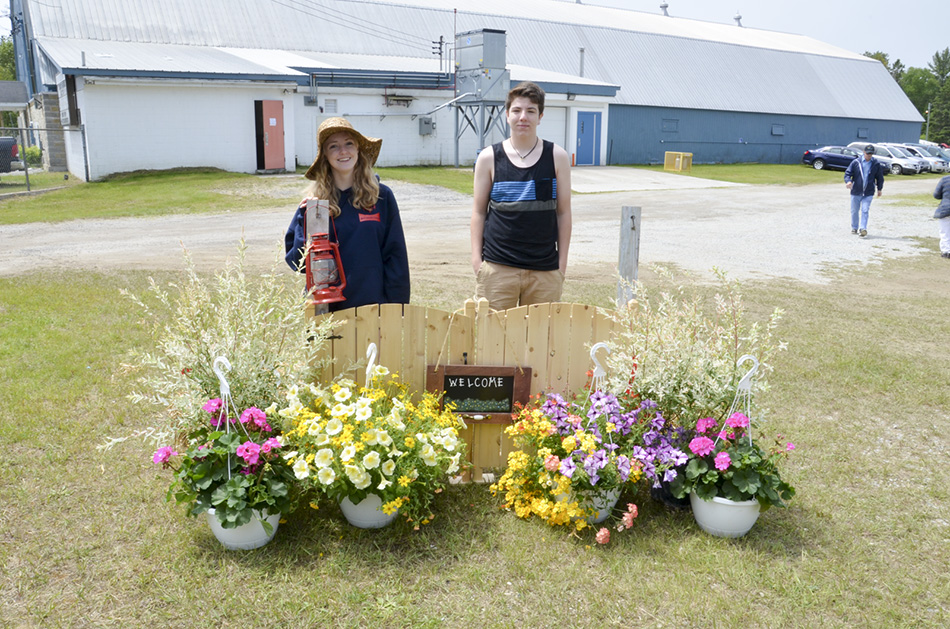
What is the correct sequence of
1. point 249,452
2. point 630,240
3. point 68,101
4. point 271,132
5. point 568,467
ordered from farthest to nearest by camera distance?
point 271,132 → point 68,101 → point 630,240 → point 568,467 → point 249,452

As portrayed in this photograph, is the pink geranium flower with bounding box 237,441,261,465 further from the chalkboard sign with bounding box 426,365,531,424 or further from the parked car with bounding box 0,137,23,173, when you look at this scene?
the parked car with bounding box 0,137,23,173

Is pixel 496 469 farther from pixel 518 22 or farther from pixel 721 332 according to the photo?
pixel 518 22

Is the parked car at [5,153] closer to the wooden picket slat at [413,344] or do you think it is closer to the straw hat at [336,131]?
the straw hat at [336,131]

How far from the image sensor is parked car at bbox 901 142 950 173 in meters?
39.3

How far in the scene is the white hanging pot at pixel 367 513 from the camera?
364 cm

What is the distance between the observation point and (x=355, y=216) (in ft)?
13.8

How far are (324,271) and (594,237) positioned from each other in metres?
10.8

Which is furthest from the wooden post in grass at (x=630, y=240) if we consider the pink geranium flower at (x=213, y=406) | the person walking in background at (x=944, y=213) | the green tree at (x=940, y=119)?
the green tree at (x=940, y=119)

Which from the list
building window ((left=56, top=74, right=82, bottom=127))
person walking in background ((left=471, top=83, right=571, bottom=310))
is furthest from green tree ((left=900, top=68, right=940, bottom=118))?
person walking in background ((left=471, top=83, right=571, bottom=310))

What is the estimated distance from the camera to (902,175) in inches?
1489

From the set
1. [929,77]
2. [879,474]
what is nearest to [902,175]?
[879,474]

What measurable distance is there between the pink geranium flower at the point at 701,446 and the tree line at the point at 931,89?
82019mm

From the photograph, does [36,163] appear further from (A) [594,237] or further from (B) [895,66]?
(B) [895,66]

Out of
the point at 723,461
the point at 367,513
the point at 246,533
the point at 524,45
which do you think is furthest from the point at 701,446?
the point at 524,45
